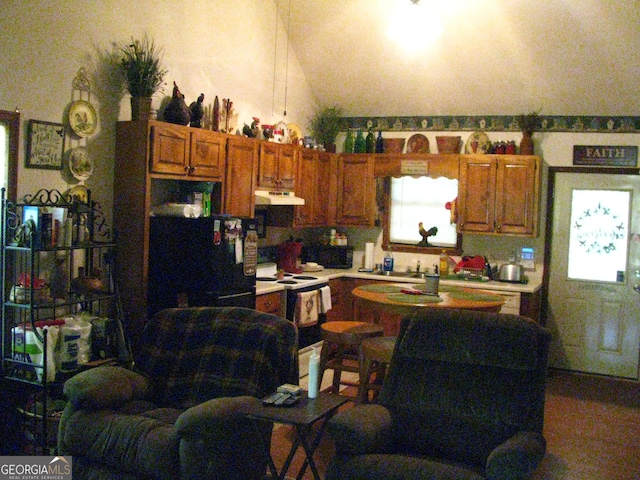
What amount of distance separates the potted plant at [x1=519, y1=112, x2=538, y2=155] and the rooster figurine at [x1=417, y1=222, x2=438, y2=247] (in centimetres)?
117

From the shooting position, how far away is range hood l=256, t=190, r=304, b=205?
5891mm

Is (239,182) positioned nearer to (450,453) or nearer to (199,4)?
(199,4)

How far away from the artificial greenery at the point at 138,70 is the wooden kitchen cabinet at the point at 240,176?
3.00ft

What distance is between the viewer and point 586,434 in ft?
16.3

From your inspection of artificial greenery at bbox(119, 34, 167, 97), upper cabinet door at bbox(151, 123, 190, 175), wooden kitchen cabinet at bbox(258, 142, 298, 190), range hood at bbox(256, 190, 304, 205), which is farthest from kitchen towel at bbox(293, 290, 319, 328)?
artificial greenery at bbox(119, 34, 167, 97)

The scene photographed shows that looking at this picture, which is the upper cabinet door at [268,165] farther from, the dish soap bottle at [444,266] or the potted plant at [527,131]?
the potted plant at [527,131]

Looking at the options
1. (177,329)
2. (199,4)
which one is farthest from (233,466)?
(199,4)

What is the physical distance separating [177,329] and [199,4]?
2.95m

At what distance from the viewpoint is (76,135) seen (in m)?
4.43

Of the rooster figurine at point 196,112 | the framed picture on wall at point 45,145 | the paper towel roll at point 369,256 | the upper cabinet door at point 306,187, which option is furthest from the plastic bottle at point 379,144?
the framed picture on wall at point 45,145

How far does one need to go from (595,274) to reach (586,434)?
218 cm

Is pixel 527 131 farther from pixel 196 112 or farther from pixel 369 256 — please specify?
pixel 196 112

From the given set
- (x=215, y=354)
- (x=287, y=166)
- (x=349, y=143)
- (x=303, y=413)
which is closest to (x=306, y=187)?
(x=287, y=166)

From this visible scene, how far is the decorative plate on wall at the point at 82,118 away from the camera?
4.36 metres
